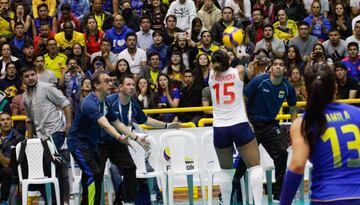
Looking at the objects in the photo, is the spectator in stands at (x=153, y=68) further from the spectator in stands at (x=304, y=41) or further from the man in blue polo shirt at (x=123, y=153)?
the man in blue polo shirt at (x=123, y=153)

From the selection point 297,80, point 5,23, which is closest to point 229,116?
point 297,80

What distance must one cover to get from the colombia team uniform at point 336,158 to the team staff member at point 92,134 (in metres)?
5.56

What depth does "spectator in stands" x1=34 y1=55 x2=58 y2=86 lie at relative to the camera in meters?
16.9

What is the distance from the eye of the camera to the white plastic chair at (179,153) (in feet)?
45.4

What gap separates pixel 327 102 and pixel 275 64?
624 centimetres

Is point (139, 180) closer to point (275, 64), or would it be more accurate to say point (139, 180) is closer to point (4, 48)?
point (275, 64)

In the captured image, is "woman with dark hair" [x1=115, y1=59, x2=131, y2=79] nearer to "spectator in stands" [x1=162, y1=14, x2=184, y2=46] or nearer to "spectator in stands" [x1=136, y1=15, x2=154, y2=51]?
"spectator in stands" [x1=136, y1=15, x2=154, y2=51]

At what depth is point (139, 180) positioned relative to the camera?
13586 millimetres

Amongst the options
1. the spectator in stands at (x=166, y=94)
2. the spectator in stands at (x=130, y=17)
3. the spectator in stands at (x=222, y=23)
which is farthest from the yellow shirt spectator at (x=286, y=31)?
the spectator in stands at (x=166, y=94)

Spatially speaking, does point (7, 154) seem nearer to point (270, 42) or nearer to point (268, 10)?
point (270, 42)

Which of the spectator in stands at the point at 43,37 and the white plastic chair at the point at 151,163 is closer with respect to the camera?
the white plastic chair at the point at 151,163

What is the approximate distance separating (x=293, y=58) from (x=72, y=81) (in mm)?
4054

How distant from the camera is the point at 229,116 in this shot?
11.8 m

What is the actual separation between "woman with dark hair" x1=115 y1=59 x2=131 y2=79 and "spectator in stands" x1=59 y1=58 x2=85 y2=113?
0.63 m
